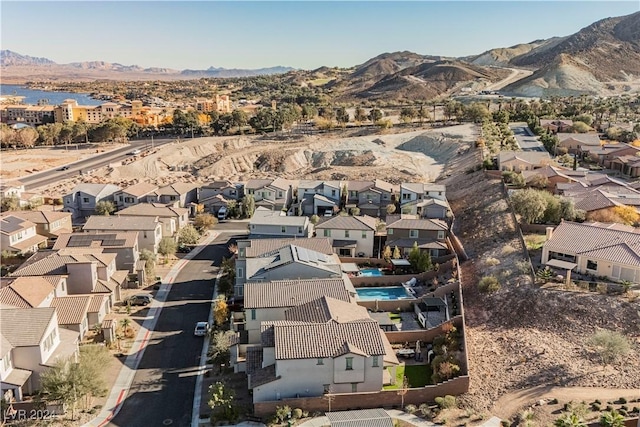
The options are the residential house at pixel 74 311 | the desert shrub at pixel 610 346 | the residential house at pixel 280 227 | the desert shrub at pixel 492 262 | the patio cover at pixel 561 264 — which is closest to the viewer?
the desert shrub at pixel 610 346

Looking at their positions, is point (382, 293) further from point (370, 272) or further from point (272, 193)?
point (272, 193)

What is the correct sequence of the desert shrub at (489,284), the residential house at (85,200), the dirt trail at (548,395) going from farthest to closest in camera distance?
the residential house at (85,200)
the desert shrub at (489,284)
the dirt trail at (548,395)

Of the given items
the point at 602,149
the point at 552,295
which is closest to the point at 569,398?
the point at 552,295

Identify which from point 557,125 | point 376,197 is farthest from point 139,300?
point 557,125

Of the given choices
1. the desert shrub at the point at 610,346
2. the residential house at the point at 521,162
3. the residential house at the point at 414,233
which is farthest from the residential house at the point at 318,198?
the desert shrub at the point at 610,346

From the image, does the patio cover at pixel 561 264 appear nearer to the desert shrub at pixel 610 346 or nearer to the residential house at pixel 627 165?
the desert shrub at pixel 610 346

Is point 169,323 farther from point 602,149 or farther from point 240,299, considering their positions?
point 602,149

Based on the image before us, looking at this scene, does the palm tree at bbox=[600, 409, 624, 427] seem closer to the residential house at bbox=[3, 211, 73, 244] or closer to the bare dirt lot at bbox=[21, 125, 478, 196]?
the residential house at bbox=[3, 211, 73, 244]
